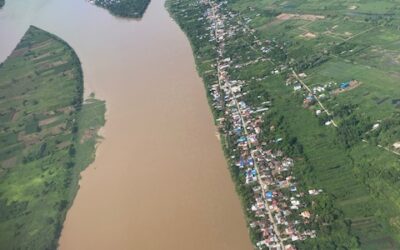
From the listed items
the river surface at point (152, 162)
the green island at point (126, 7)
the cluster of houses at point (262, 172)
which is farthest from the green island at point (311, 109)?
the green island at point (126, 7)

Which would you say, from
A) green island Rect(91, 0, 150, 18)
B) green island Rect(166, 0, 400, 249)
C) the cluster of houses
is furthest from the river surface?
green island Rect(91, 0, 150, 18)

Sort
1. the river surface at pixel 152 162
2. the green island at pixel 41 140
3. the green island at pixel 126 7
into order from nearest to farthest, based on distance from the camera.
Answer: the river surface at pixel 152 162 → the green island at pixel 41 140 → the green island at pixel 126 7

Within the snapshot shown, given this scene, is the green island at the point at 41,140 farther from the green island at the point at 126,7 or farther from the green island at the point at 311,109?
the green island at the point at 311,109

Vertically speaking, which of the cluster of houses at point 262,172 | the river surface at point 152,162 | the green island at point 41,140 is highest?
the green island at point 41,140

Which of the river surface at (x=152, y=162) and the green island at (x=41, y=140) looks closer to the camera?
the river surface at (x=152, y=162)

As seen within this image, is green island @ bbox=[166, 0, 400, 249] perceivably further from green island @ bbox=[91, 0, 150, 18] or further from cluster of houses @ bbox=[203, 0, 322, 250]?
green island @ bbox=[91, 0, 150, 18]

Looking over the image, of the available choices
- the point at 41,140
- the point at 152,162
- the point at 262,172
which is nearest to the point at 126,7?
the point at 41,140
